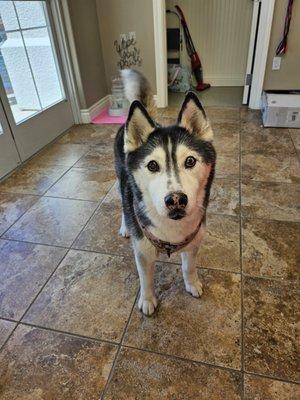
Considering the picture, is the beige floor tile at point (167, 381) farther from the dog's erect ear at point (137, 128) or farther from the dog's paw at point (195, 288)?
the dog's erect ear at point (137, 128)

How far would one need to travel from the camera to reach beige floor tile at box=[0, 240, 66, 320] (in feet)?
4.81

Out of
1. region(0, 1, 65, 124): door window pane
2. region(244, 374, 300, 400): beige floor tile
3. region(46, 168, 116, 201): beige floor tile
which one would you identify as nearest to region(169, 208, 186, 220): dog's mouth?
region(244, 374, 300, 400): beige floor tile

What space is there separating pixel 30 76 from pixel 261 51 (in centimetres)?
265

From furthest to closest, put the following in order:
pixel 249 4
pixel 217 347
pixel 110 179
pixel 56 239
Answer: pixel 249 4
pixel 110 179
pixel 56 239
pixel 217 347

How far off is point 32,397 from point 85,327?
32 cm

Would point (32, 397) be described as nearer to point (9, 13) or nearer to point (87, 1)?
point (9, 13)

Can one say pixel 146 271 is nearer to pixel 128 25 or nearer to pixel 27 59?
pixel 27 59

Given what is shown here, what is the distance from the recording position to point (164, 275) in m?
1.58

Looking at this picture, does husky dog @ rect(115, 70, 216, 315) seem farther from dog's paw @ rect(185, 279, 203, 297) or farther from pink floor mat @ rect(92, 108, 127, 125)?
pink floor mat @ rect(92, 108, 127, 125)

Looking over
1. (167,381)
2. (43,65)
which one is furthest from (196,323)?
(43,65)

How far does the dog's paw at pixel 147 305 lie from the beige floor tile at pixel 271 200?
3.14 feet

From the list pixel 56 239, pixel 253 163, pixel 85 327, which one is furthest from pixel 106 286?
pixel 253 163

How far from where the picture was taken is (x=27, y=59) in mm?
2834

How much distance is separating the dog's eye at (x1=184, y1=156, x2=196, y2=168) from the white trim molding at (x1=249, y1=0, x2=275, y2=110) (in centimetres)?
320
